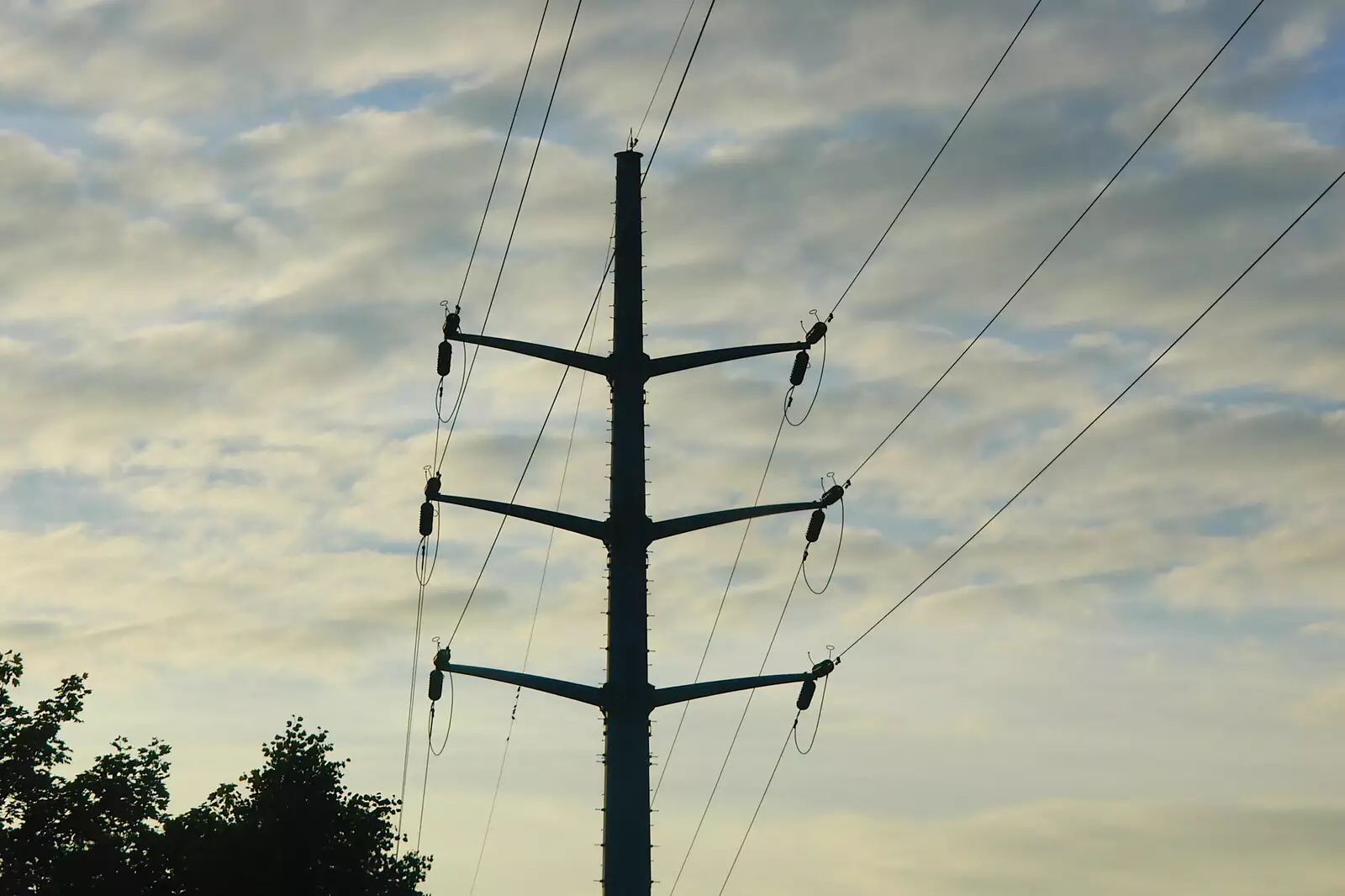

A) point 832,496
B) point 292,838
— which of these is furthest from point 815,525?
point 292,838

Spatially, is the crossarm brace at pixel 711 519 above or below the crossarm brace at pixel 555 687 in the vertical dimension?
above

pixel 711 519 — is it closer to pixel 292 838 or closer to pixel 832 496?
pixel 832 496

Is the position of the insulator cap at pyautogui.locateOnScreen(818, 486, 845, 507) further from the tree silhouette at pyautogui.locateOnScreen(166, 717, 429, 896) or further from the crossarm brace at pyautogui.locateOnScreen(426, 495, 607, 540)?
the tree silhouette at pyautogui.locateOnScreen(166, 717, 429, 896)

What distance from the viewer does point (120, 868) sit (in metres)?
75.5

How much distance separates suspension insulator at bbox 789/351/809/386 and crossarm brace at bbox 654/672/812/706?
19.0 feet

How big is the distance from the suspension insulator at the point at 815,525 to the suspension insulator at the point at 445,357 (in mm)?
8068

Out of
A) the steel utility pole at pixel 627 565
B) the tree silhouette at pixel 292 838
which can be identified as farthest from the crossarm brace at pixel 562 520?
the tree silhouette at pixel 292 838

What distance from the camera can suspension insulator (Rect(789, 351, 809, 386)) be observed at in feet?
115

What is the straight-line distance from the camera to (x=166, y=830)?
256ft

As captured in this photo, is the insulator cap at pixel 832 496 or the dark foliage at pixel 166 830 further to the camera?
the dark foliage at pixel 166 830

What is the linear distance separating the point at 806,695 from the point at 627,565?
4682 mm

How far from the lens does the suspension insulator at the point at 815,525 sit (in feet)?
113

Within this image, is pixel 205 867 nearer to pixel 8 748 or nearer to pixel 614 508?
pixel 8 748

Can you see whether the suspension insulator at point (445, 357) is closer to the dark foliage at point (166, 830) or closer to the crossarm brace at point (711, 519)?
the crossarm brace at point (711, 519)
